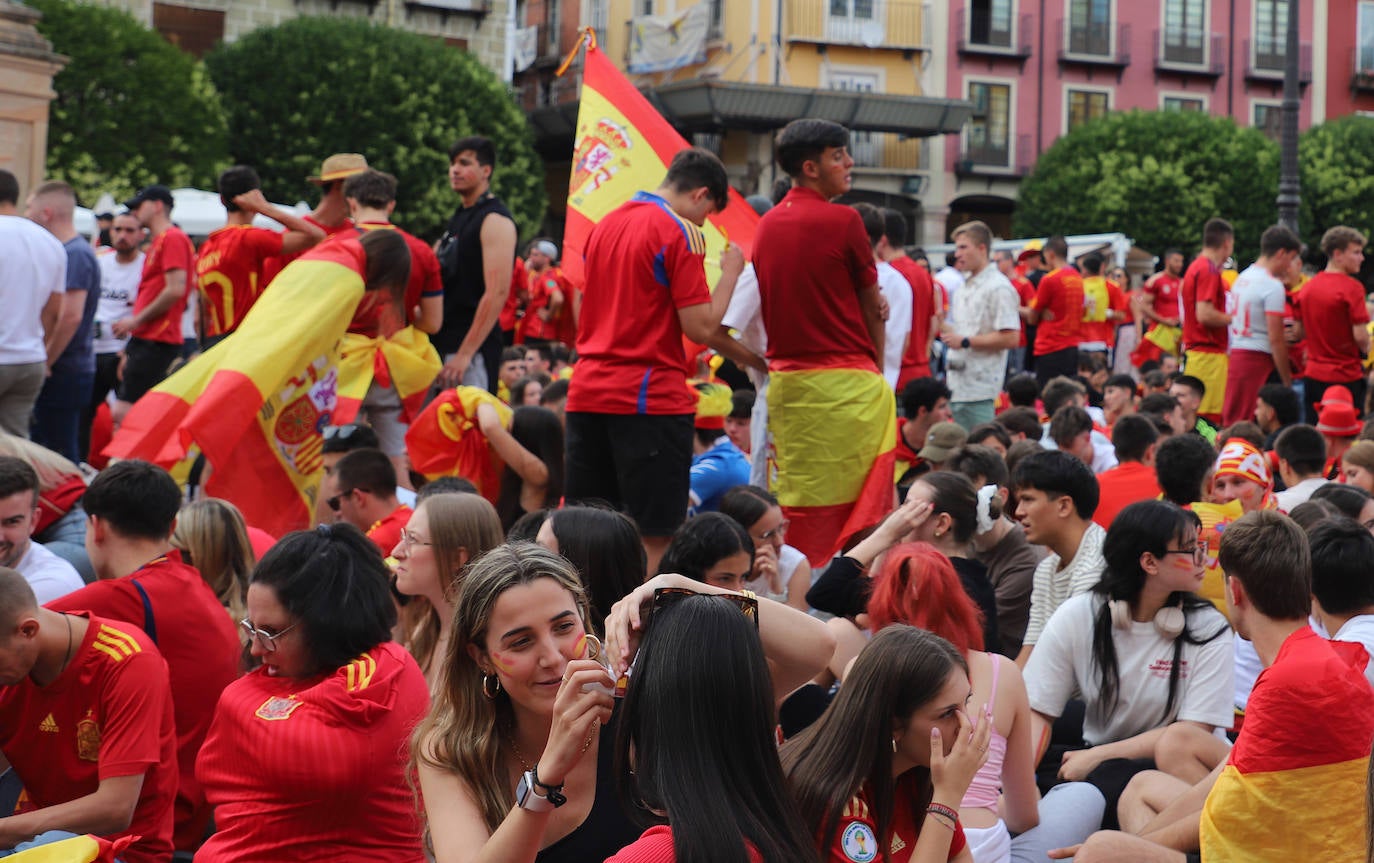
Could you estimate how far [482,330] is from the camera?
28.7 feet

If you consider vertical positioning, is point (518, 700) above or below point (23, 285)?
below

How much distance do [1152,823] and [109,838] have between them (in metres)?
2.88

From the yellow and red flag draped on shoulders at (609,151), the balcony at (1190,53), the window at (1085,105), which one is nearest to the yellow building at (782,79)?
the window at (1085,105)

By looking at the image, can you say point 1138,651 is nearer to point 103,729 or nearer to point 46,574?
point 103,729

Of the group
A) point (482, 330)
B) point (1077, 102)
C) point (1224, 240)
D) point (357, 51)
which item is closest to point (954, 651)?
point (482, 330)

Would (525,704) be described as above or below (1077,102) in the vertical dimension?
below

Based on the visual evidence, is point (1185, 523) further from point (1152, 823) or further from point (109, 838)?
point (109, 838)

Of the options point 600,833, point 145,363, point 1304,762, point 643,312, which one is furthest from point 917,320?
point 600,833

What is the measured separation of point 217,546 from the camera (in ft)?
19.2

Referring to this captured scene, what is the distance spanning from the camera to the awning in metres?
40.7

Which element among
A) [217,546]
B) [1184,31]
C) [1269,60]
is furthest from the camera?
[1269,60]

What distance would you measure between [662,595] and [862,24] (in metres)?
42.6

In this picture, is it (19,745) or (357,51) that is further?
(357,51)

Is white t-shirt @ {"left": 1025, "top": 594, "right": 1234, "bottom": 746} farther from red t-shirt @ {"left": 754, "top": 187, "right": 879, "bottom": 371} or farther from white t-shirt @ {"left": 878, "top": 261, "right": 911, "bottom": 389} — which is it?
white t-shirt @ {"left": 878, "top": 261, "right": 911, "bottom": 389}
